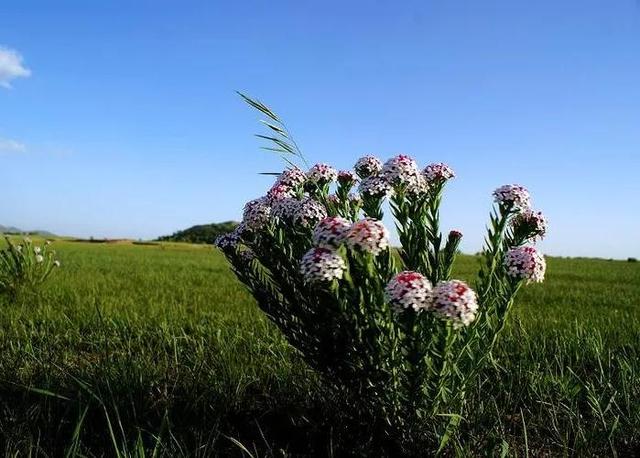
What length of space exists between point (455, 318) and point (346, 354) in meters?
0.83

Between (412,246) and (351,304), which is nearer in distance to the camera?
(351,304)

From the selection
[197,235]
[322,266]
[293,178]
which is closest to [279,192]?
[293,178]

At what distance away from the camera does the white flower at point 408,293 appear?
2643 millimetres

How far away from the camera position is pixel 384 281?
322 cm

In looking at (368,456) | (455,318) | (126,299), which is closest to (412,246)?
(455,318)

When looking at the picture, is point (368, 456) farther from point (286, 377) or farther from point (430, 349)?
point (286, 377)

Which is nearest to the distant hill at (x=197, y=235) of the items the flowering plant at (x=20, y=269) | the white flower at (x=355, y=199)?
the flowering plant at (x=20, y=269)

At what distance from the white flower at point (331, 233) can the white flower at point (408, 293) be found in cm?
33

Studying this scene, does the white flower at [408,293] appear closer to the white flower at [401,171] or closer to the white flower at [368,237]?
the white flower at [368,237]

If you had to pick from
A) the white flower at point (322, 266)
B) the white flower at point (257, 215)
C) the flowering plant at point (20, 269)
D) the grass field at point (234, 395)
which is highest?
the white flower at point (257, 215)

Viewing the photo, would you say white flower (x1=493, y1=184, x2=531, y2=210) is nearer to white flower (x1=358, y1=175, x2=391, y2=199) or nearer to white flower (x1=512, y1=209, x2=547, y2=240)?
white flower (x1=512, y1=209, x2=547, y2=240)

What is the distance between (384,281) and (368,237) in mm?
561

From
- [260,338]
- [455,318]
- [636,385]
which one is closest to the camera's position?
[455,318]

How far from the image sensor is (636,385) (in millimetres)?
4602
